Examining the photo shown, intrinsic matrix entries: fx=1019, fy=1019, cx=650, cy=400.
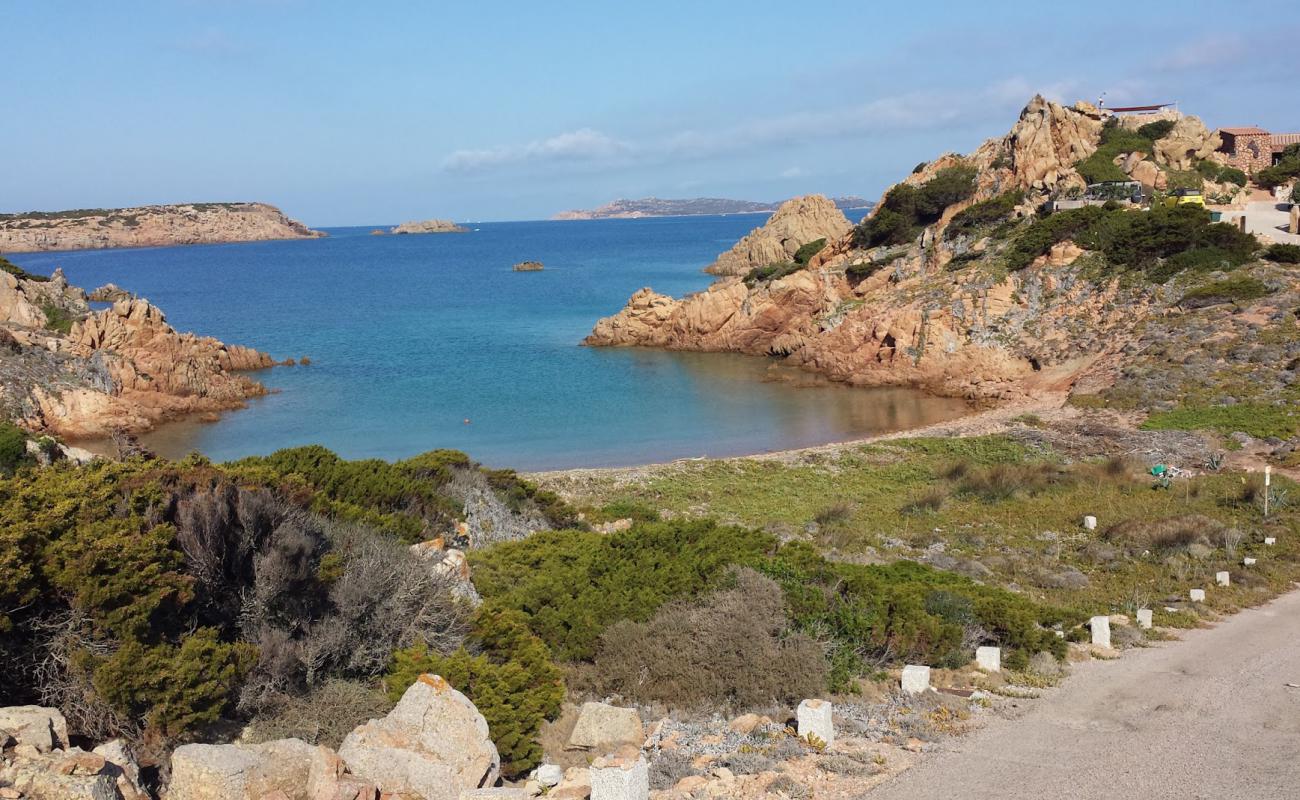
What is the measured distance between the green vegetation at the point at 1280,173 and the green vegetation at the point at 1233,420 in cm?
2857

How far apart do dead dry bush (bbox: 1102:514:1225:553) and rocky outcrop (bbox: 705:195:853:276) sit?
65.3 metres

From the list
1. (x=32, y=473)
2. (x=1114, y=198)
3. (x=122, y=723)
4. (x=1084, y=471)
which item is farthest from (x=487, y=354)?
(x=122, y=723)

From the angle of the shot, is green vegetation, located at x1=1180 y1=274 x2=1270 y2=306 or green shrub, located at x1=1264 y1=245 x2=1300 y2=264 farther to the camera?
green shrub, located at x1=1264 y1=245 x2=1300 y2=264

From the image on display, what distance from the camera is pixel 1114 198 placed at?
45.0 meters

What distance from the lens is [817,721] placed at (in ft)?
27.3

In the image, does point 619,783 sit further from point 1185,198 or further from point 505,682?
point 1185,198

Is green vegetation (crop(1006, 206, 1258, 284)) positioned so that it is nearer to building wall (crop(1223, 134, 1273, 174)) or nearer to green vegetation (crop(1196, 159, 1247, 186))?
green vegetation (crop(1196, 159, 1247, 186))

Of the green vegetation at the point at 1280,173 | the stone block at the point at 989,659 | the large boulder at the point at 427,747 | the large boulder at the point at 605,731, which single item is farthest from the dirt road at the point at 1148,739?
the green vegetation at the point at 1280,173

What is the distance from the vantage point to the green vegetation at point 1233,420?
25.9 meters

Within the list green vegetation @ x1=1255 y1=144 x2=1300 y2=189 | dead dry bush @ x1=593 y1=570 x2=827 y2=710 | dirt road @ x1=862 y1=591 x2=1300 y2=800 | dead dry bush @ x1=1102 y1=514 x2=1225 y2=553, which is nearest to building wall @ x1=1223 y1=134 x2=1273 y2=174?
green vegetation @ x1=1255 y1=144 x2=1300 y2=189

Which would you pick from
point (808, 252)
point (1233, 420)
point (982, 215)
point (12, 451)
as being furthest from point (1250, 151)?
point (12, 451)

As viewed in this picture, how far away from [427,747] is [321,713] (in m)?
1.19

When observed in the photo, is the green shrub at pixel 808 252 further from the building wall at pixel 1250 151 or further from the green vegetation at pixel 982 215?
the building wall at pixel 1250 151

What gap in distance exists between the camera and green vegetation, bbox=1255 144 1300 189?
166ft
